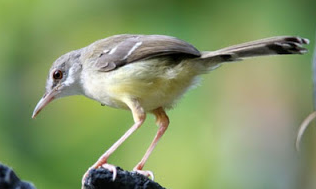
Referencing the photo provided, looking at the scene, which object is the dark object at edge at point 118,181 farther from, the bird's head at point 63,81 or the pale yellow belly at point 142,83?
the bird's head at point 63,81

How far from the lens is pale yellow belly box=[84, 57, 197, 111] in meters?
3.60

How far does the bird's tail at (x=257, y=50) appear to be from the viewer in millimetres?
3104

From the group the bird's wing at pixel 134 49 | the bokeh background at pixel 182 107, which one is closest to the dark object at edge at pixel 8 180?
the bird's wing at pixel 134 49

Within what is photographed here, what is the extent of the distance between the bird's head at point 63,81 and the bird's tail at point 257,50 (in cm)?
76

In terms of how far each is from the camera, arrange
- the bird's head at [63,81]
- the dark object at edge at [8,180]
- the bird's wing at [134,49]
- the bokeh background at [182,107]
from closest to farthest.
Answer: the dark object at edge at [8,180]
the bird's wing at [134,49]
the bird's head at [63,81]
the bokeh background at [182,107]

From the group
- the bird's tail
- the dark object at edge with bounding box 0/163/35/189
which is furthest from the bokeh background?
the dark object at edge with bounding box 0/163/35/189

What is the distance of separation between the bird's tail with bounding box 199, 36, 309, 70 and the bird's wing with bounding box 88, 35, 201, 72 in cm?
13

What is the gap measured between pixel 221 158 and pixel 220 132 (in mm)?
203

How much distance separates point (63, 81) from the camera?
386 centimetres

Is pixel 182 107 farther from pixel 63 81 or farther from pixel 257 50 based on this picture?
pixel 257 50

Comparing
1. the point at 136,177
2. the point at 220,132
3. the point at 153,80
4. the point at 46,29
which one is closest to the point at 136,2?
the point at 46,29

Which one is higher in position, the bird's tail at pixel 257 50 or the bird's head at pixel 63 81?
the bird's tail at pixel 257 50

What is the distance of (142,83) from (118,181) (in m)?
1.60

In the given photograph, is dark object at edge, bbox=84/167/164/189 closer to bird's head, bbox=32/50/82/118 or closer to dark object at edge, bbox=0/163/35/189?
dark object at edge, bbox=0/163/35/189
